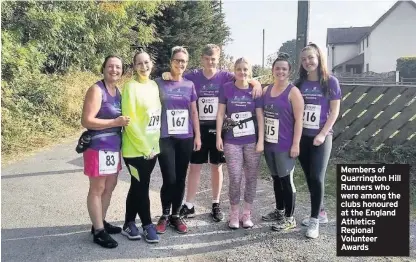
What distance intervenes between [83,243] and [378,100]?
557cm

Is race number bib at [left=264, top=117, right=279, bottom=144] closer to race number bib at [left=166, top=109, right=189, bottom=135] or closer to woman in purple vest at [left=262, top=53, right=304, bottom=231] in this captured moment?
woman in purple vest at [left=262, top=53, right=304, bottom=231]

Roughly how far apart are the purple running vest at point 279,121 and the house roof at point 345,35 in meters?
49.8

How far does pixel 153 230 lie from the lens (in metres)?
4.15

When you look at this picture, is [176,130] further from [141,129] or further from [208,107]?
[208,107]

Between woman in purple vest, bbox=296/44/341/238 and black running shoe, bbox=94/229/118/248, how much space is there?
2.02m

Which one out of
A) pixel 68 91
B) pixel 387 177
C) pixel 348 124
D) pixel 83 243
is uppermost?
pixel 68 91

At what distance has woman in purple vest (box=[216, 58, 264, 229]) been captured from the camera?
13.9 ft

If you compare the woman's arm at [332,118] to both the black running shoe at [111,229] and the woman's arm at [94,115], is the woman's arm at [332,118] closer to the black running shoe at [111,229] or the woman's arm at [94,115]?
the woman's arm at [94,115]

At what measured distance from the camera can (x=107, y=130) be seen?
3805 mm

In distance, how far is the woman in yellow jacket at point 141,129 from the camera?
380 cm

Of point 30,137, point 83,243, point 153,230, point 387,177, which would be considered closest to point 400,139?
point 387,177

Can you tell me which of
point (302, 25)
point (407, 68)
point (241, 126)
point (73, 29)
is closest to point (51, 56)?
point (73, 29)

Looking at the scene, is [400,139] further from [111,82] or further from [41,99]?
[41,99]

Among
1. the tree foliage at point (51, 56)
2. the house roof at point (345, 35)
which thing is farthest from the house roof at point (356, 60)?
the tree foliage at point (51, 56)
